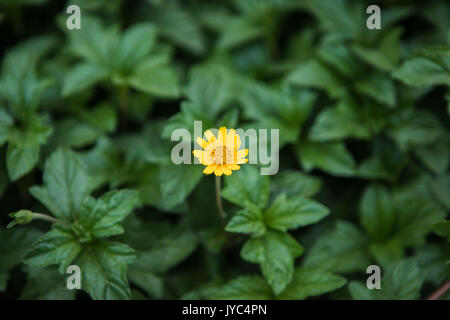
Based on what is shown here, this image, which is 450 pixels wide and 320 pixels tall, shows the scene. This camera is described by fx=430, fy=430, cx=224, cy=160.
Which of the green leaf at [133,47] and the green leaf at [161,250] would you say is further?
the green leaf at [133,47]

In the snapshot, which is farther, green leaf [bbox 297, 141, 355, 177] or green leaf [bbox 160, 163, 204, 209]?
green leaf [bbox 297, 141, 355, 177]

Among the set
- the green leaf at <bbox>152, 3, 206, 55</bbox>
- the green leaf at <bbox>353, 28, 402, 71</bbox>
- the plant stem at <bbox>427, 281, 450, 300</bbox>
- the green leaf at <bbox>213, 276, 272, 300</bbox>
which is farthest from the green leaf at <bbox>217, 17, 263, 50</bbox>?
the plant stem at <bbox>427, 281, 450, 300</bbox>

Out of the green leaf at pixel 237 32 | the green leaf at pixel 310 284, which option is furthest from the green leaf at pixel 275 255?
the green leaf at pixel 237 32

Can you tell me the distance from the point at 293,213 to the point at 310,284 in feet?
0.96

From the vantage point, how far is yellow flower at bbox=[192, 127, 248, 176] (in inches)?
62.2

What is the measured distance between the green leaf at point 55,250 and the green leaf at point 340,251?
3.31ft

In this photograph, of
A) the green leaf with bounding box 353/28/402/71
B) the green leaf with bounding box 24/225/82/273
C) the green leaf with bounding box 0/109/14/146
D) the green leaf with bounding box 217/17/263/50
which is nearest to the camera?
the green leaf with bounding box 24/225/82/273

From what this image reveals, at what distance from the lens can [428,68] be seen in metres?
1.84

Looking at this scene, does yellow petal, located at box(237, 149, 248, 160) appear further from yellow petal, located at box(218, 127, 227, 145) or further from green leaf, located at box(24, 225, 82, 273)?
green leaf, located at box(24, 225, 82, 273)

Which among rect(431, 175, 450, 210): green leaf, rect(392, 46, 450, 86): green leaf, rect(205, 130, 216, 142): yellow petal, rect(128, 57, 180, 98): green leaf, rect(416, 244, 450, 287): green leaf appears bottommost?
rect(416, 244, 450, 287): green leaf

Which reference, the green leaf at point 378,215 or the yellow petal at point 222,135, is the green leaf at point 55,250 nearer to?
the yellow petal at point 222,135

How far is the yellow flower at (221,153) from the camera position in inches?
62.2

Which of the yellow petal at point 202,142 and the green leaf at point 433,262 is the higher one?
the yellow petal at point 202,142

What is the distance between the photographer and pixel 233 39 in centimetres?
254
